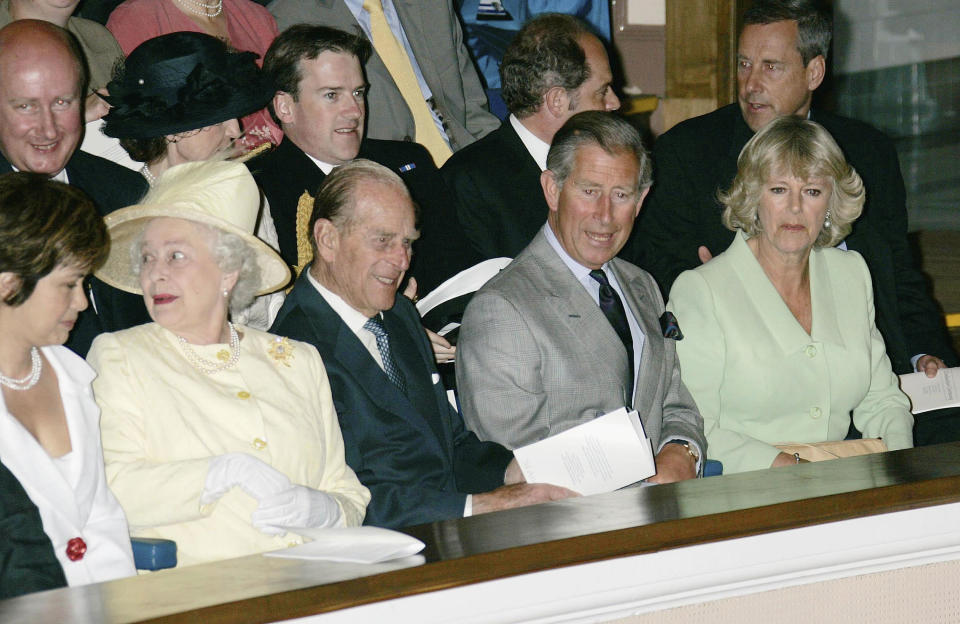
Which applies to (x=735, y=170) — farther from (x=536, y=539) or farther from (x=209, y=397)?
(x=536, y=539)

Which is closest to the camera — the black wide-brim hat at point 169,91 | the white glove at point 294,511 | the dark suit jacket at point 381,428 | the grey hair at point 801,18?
the white glove at point 294,511

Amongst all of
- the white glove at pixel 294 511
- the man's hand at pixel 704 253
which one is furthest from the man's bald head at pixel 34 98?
the man's hand at pixel 704 253

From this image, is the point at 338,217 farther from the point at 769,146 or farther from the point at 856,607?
the point at 856,607

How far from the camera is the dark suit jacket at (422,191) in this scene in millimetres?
3408

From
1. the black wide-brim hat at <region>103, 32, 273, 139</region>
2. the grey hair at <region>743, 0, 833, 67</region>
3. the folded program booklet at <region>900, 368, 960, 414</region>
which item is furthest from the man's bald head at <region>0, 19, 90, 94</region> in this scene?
the folded program booklet at <region>900, 368, 960, 414</region>

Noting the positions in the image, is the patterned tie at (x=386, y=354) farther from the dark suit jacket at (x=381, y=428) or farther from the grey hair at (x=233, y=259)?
the grey hair at (x=233, y=259)

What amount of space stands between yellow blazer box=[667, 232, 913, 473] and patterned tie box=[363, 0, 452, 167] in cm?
153

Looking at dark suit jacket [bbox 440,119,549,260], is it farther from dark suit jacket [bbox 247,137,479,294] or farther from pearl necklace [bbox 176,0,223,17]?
pearl necklace [bbox 176,0,223,17]

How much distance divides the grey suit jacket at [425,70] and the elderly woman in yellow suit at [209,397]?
1703 mm

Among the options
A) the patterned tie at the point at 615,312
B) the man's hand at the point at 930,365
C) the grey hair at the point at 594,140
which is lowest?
the man's hand at the point at 930,365

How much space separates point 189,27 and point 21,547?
2.06 m

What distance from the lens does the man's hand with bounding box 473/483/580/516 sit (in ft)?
8.75

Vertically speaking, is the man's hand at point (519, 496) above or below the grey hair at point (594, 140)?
below

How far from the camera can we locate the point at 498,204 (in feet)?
12.0
